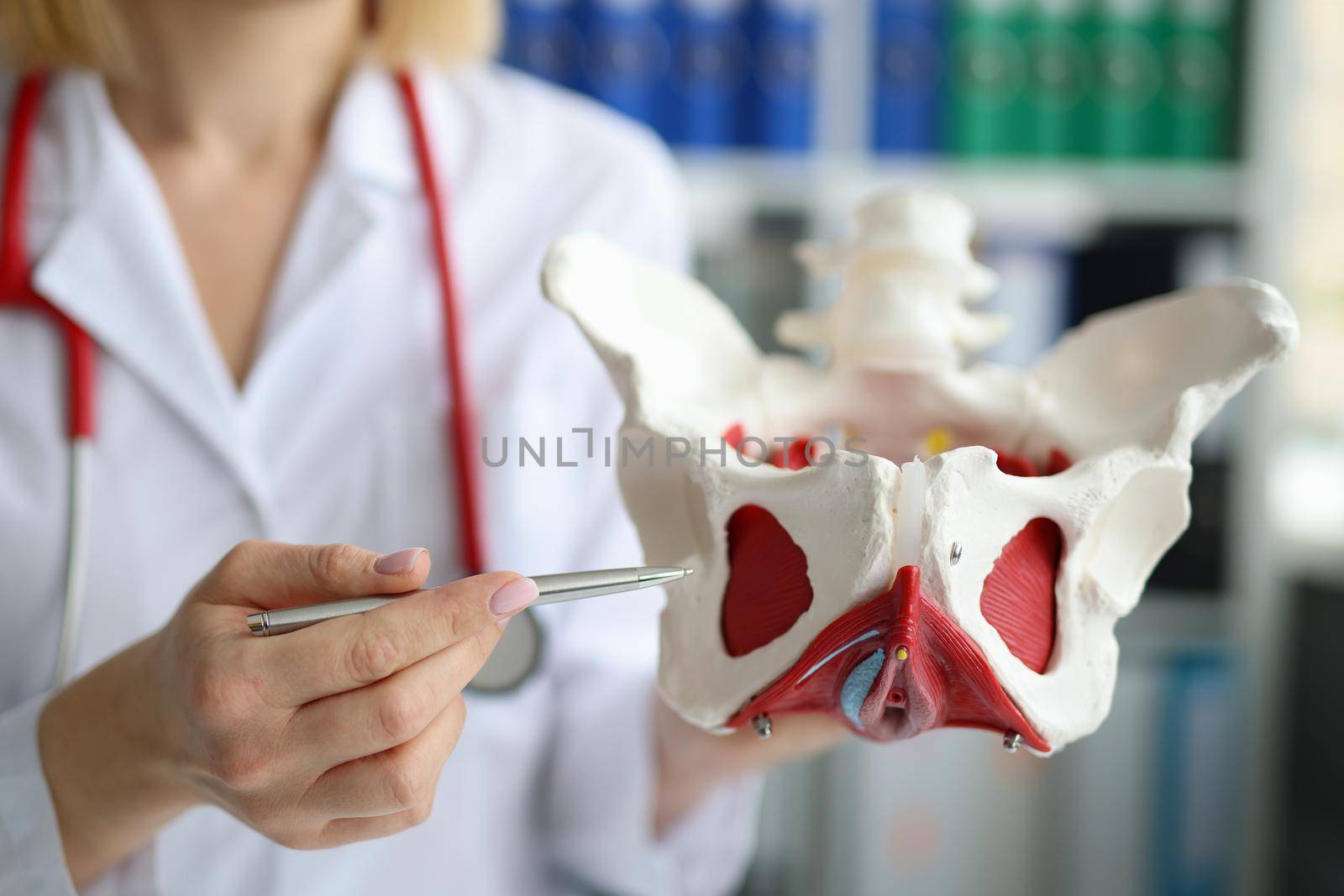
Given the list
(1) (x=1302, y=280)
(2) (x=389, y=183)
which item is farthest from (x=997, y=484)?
(1) (x=1302, y=280)

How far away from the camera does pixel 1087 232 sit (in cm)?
157

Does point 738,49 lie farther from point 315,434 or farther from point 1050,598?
point 1050,598

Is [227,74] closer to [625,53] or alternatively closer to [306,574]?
[306,574]

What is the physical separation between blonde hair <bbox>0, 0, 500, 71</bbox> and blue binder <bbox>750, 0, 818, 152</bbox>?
678mm

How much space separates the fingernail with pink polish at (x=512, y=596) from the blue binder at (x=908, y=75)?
126cm

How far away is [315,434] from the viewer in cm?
74

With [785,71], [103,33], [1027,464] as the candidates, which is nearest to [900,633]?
[1027,464]

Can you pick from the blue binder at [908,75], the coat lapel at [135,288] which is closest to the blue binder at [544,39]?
the blue binder at [908,75]

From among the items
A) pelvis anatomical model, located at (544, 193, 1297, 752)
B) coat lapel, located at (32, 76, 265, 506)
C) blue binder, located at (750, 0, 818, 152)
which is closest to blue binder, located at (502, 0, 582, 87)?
blue binder, located at (750, 0, 818, 152)

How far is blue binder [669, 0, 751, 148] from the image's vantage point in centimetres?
147

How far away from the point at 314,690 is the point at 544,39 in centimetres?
125

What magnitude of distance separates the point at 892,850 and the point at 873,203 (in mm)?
1249

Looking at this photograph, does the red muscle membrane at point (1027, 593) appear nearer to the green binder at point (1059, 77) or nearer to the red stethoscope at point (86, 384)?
the red stethoscope at point (86, 384)

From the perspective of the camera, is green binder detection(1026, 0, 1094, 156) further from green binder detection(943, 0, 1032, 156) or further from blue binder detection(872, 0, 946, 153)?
blue binder detection(872, 0, 946, 153)
